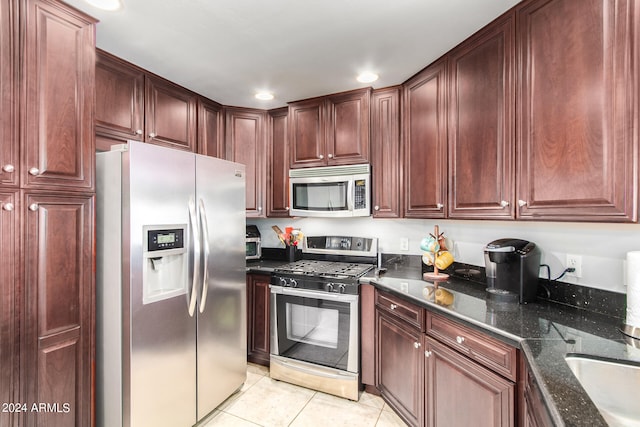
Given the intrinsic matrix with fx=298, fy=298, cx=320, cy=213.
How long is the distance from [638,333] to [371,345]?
4.76 ft

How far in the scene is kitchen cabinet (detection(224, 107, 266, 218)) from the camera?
9.50 ft

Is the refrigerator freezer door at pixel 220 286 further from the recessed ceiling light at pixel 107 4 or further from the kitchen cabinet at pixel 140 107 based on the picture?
the recessed ceiling light at pixel 107 4

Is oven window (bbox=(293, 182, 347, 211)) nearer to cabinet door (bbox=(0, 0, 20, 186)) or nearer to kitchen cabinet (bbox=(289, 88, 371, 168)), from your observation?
kitchen cabinet (bbox=(289, 88, 371, 168))

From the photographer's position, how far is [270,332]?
2551mm

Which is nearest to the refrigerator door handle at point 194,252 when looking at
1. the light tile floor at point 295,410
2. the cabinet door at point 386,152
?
the light tile floor at point 295,410

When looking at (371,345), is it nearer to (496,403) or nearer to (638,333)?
(496,403)

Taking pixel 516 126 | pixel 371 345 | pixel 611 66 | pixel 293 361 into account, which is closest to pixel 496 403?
pixel 371 345

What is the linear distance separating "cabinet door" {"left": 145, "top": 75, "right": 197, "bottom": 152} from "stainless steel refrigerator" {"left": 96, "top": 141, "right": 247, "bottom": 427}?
0.56 meters

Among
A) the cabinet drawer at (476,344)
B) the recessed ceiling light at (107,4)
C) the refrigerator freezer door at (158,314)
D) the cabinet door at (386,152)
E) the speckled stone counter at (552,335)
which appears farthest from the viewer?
the cabinet door at (386,152)

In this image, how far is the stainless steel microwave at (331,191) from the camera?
247cm

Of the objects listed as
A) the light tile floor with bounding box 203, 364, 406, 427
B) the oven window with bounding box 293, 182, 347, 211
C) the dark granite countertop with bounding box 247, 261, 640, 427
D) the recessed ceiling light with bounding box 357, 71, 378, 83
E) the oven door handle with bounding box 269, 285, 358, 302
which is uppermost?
the recessed ceiling light with bounding box 357, 71, 378, 83

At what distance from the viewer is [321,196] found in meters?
2.62

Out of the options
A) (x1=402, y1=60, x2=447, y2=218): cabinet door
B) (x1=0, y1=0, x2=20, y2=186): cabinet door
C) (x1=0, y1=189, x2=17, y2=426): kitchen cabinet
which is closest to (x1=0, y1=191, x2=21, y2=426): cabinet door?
(x1=0, y1=189, x2=17, y2=426): kitchen cabinet

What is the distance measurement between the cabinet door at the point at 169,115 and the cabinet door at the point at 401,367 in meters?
2.06
